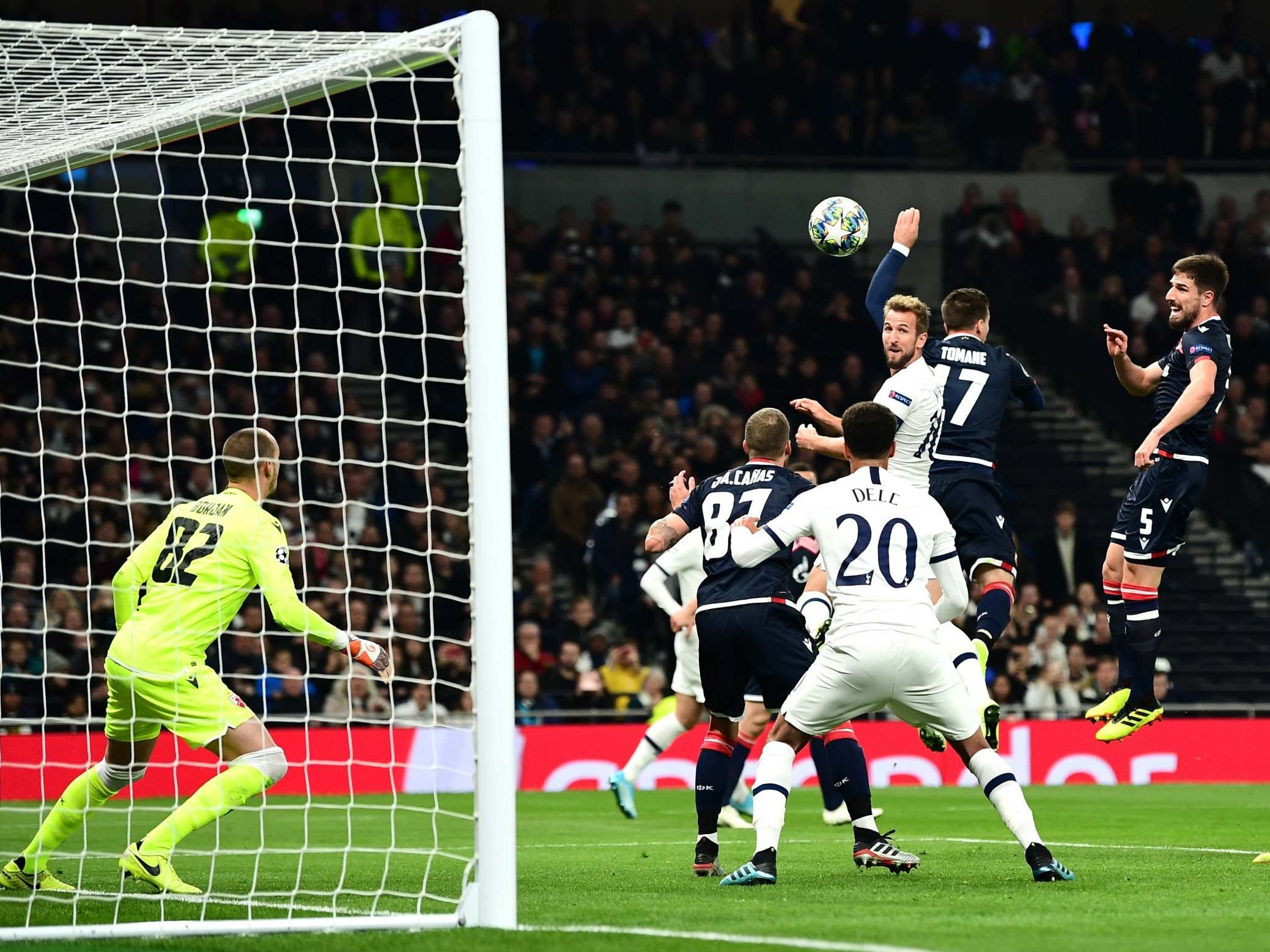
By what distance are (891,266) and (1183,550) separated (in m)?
13.1

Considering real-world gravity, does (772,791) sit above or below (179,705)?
below

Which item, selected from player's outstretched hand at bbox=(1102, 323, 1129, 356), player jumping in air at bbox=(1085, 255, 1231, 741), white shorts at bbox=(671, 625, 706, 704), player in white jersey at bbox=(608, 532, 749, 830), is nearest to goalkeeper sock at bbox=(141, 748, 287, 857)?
player jumping in air at bbox=(1085, 255, 1231, 741)

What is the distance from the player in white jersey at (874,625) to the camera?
6992mm

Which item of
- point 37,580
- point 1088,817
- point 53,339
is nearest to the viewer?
point 1088,817

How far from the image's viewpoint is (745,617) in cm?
808

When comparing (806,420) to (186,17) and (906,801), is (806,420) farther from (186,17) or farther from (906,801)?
(186,17)

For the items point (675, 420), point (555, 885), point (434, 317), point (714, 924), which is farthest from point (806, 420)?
point (714, 924)

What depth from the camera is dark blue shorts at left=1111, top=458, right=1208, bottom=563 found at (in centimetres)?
924

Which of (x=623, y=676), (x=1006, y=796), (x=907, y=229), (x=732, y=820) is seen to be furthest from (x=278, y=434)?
(x=1006, y=796)

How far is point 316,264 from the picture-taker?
20469 mm

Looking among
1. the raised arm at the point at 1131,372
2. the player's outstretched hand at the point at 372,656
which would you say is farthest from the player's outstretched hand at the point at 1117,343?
the player's outstretched hand at the point at 372,656

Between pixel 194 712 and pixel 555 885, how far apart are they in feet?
5.53

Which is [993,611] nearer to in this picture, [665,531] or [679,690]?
[665,531]

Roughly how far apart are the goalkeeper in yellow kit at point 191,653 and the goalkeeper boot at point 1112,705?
4145 mm
